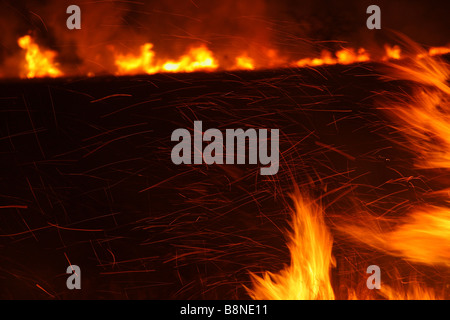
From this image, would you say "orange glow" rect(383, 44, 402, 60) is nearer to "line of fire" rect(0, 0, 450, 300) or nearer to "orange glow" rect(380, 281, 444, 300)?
"line of fire" rect(0, 0, 450, 300)

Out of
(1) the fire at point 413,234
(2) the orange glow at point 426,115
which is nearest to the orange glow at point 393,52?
(2) the orange glow at point 426,115

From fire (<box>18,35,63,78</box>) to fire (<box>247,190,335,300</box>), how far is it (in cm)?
165

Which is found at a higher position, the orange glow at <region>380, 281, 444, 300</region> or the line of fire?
the line of fire

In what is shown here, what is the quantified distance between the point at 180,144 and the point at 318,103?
0.83 metres

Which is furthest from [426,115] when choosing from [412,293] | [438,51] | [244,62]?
[244,62]

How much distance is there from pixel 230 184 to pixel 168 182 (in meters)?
0.36

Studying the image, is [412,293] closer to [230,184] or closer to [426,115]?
[426,115]

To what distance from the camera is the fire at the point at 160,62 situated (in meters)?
2.63

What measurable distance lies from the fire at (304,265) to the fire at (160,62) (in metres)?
0.99

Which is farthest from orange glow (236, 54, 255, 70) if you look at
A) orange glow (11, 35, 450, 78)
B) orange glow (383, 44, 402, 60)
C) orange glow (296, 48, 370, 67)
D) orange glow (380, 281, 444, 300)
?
orange glow (380, 281, 444, 300)

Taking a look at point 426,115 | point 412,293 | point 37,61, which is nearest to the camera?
point 412,293

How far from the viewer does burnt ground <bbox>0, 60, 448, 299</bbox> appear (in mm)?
2414

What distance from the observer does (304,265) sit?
2.40m
